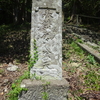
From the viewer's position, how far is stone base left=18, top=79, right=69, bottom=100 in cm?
221

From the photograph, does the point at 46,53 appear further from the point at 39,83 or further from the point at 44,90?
the point at 44,90

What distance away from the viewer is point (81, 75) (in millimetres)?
3326

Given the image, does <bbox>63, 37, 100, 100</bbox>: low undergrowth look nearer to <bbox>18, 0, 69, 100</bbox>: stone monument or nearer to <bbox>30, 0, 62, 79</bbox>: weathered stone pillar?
<bbox>18, 0, 69, 100</bbox>: stone monument

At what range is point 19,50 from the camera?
530cm

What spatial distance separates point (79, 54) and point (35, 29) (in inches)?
116

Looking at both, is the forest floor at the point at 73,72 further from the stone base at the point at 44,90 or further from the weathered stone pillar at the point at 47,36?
the weathered stone pillar at the point at 47,36

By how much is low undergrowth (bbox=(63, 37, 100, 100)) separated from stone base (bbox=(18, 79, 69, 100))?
0.36 metres

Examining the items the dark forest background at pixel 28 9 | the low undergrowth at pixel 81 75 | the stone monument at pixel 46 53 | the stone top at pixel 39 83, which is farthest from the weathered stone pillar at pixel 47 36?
the dark forest background at pixel 28 9

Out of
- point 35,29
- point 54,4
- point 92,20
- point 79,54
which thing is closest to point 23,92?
point 35,29

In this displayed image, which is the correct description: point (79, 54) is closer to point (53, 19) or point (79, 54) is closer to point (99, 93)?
point (99, 93)

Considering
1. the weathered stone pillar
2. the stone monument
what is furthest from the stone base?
the weathered stone pillar

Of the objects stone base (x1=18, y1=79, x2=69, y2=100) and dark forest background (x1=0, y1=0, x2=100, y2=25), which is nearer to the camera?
stone base (x1=18, y1=79, x2=69, y2=100)

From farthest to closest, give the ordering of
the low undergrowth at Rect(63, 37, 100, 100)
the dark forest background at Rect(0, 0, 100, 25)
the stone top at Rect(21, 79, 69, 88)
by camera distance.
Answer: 1. the dark forest background at Rect(0, 0, 100, 25)
2. the low undergrowth at Rect(63, 37, 100, 100)
3. the stone top at Rect(21, 79, 69, 88)

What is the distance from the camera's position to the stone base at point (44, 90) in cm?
221
